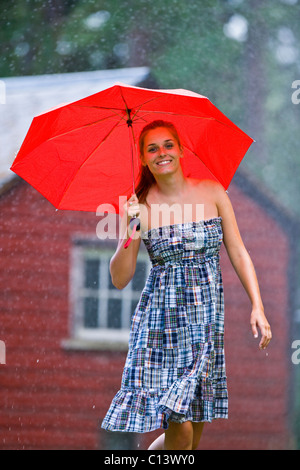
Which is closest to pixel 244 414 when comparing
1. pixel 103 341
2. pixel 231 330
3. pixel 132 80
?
pixel 231 330

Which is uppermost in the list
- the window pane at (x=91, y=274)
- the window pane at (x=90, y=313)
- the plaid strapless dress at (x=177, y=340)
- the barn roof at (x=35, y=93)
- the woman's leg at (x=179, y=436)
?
the barn roof at (x=35, y=93)

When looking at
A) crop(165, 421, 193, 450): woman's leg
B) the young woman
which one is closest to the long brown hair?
the young woman

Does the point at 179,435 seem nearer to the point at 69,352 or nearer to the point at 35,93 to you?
the point at 69,352

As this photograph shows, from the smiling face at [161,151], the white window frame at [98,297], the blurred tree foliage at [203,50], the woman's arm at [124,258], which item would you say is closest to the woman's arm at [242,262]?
the smiling face at [161,151]

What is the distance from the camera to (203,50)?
19.2ft

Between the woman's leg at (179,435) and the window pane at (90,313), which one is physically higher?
the window pane at (90,313)

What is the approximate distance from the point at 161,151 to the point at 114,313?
10.4ft

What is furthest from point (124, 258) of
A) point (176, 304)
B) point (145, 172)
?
point (145, 172)

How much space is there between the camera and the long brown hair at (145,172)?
8.35ft

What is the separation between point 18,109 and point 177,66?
1.32m

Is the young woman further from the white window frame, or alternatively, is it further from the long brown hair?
the white window frame

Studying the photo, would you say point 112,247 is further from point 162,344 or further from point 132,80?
point 162,344

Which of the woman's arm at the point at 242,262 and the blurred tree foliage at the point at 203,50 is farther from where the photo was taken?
the blurred tree foliage at the point at 203,50

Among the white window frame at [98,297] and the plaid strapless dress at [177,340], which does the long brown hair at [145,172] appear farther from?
the white window frame at [98,297]
